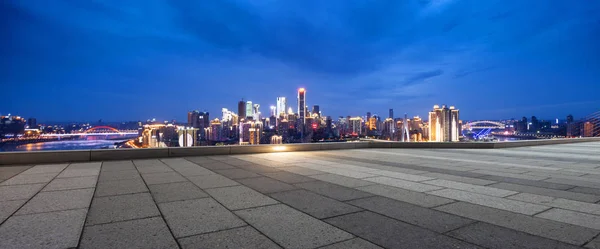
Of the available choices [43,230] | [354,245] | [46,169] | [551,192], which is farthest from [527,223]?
[46,169]

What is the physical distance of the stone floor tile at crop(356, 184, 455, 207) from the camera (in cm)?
570

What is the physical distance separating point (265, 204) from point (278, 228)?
133cm

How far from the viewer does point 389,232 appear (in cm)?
411

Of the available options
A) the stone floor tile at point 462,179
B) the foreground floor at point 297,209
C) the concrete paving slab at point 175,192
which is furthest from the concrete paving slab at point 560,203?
the concrete paving slab at point 175,192

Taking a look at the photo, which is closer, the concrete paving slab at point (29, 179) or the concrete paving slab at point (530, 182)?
the concrete paving slab at point (530, 182)

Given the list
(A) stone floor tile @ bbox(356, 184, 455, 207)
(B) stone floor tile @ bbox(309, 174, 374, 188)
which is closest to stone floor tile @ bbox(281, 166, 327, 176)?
(B) stone floor tile @ bbox(309, 174, 374, 188)

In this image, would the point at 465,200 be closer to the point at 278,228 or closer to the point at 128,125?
the point at 278,228

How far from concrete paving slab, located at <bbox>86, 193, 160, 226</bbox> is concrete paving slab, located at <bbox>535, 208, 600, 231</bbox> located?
6268mm

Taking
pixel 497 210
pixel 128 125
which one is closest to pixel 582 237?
pixel 497 210

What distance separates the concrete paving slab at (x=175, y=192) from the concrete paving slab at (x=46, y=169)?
4.61 meters

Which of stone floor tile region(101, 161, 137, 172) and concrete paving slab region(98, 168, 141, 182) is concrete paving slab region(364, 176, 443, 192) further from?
stone floor tile region(101, 161, 137, 172)

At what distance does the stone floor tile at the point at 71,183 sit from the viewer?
22.9 feet

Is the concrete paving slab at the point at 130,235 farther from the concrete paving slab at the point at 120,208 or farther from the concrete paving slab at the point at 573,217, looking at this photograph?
the concrete paving slab at the point at 573,217

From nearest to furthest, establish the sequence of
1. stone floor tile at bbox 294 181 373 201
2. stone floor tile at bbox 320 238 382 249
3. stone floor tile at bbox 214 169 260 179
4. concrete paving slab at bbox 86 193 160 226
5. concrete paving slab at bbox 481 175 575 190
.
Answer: stone floor tile at bbox 320 238 382 249, concrete paving slab at bbox 86 193 160 226, stone floor tile at bbox 294 181 373 201, concrete paving slab at bbox 481 175 575 190, stone floor tile at bbox 214 169 260 179
